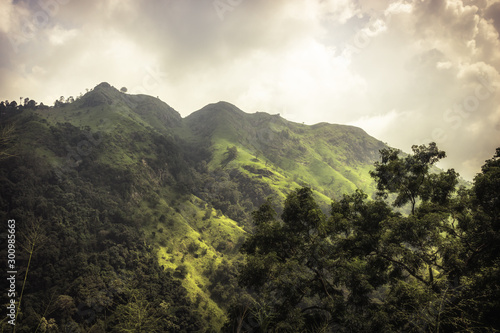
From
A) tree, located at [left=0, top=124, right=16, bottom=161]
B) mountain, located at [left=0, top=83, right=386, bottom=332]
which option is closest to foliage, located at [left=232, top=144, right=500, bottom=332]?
tree, located at [left=0, top=124, right=16, bottom=161]

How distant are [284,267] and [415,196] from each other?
1315 cm

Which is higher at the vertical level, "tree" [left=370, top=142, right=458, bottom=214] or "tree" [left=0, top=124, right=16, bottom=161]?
"tree" [left=370, top=142, right=458, bottom=214]

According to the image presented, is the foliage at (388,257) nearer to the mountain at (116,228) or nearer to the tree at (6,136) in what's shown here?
the tree at (6,136)

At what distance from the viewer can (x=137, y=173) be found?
118688 mm

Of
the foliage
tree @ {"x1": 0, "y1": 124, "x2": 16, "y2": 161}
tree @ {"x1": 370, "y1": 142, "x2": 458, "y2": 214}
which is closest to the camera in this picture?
tree @ {"x1": 0, "y1": 124, "x2": 16, "y2": 161}

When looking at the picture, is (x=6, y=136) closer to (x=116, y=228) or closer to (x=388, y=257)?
(x=388, y=257)

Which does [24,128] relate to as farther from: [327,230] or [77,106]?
[327,230]

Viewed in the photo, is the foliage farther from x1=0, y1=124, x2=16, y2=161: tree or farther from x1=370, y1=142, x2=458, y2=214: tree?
x1=0, y1=124, x2=16, y2=161: tree

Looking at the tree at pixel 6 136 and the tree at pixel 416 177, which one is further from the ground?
the tree at pixel 416 177

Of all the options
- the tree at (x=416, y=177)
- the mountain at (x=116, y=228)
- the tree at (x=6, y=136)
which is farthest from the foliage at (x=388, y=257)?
the mountain at (x=116, y=228)

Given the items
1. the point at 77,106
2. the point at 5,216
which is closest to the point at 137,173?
the point at 5,216

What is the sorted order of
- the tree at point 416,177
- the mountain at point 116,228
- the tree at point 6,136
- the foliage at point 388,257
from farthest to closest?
the mountain at point 116,228 → the tree at point 416,177 → the foliage at point 388,257 → the tree at point 6,136

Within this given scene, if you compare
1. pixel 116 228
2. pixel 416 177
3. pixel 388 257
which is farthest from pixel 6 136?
pixel 116 228

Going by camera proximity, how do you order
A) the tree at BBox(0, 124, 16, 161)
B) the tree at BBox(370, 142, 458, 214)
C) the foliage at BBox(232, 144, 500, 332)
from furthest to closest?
1. the tree at BBox(370, 142, 458, 214)
2. the foliage at BBox(232, 144, 500, 332)
3. the tree at BBox(0, 124, 16, 161)
